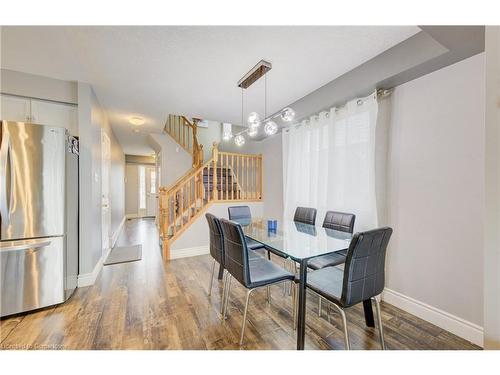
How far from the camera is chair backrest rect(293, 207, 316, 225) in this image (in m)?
2.80

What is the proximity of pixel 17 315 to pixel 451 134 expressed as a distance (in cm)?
433

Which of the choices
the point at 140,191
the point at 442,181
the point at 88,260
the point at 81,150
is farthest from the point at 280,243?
the point at 140,191

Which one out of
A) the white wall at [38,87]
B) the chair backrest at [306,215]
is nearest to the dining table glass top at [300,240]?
the chair backrest at [306,215]

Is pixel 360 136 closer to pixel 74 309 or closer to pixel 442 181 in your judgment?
pixel 442 181

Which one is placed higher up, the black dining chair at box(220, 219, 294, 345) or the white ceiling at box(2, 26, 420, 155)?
the white ceiling at box(2, 26, 420, 155)

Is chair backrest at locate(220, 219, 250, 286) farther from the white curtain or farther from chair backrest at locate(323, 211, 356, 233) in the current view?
the white curtain

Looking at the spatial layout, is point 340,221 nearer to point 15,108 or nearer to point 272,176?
point 272,176

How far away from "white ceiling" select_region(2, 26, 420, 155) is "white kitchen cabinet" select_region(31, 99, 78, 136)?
35 cm

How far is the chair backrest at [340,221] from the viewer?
2.26 metres

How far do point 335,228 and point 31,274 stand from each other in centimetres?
317

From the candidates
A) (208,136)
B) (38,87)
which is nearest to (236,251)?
(38,87)

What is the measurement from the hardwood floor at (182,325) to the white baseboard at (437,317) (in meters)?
0.06

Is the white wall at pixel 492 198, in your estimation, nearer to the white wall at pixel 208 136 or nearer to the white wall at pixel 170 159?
the white wall at pixel 170 159

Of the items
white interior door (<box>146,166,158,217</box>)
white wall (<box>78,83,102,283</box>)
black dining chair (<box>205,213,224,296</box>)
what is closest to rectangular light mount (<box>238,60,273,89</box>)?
black dining chair (<box>205,213,224,296</box>)
